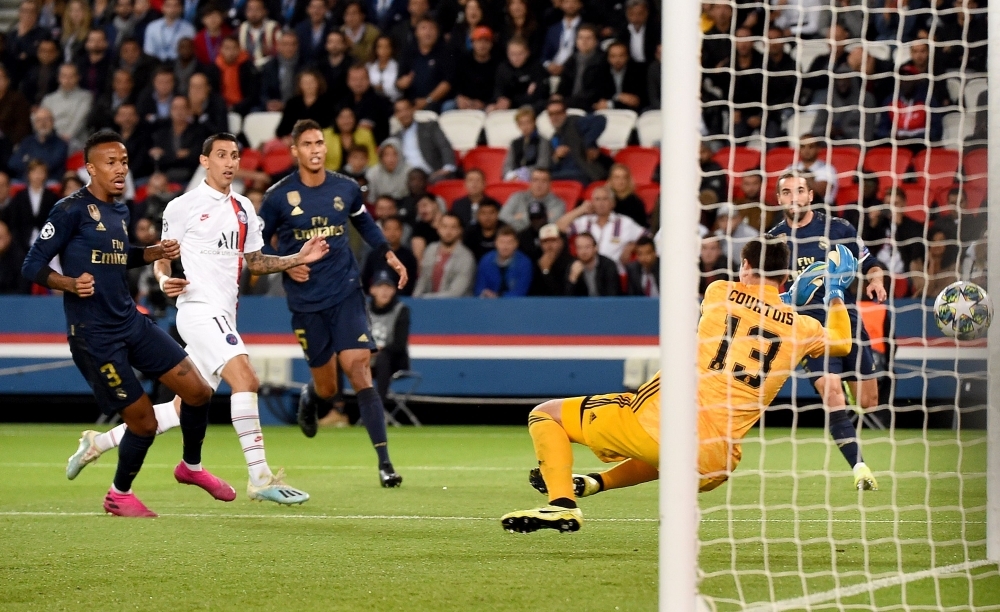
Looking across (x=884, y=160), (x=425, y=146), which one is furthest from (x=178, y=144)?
(x=884, y=160)

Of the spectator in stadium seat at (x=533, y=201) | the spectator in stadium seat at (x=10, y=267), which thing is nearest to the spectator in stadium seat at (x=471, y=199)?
the spectator in stadium seat at (x=533, y=201)

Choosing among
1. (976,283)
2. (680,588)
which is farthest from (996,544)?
(680,588)

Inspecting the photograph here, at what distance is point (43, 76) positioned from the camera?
16.7 m

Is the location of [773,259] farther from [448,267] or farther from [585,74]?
[585,74]

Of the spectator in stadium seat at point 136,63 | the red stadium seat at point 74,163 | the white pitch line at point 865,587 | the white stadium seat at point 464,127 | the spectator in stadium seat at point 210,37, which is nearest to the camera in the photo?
the white pitch line at point 865,587

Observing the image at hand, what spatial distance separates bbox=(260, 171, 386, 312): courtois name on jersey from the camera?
827 centimetres

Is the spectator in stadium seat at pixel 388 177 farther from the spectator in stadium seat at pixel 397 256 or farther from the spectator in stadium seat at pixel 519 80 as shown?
the spectator in stadium seat at pixel 519 80

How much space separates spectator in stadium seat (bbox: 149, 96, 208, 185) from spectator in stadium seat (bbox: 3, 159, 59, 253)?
1.27 m

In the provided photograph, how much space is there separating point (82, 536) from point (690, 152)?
12.0ft

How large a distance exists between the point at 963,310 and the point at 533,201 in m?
8.41

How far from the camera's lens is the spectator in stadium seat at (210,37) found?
16.8m

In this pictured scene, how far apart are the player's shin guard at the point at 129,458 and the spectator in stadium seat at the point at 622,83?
9.31 m

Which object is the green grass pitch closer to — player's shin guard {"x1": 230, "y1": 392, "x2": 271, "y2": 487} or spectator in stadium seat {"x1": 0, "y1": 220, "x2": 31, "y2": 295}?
player's shin guard {"x1": 230, "y1": 392, "x2": 271, "y2": 487}

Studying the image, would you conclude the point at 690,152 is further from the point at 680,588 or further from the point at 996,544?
the point at 996,544
